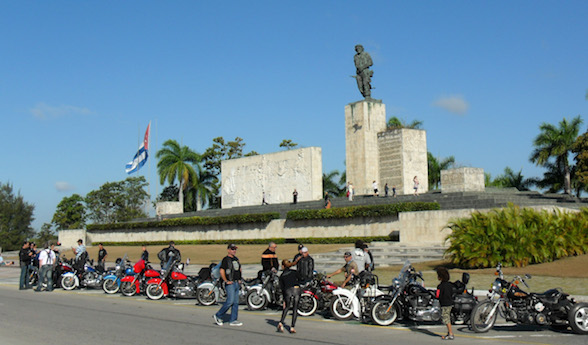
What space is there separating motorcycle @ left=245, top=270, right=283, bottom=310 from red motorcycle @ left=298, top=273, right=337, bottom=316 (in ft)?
3.52

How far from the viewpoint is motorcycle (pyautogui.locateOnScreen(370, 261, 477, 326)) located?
379 inches

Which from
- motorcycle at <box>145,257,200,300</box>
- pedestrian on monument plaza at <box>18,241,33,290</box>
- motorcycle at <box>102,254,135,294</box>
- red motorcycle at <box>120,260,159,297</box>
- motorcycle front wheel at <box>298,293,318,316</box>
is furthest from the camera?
pedestrian on monument plaza at <box>18,241,33,290</box>

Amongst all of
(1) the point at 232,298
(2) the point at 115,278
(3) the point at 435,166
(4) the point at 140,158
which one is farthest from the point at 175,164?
(1) the point at 232,298

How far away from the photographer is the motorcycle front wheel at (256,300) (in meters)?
12.9

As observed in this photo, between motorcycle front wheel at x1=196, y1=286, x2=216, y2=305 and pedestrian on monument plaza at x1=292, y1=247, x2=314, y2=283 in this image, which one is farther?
motorcycle front wheel at x1=196, y1=286, x2=216, y2=305

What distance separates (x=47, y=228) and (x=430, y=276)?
6381 cm

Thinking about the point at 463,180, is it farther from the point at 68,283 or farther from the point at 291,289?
the point at 291,289

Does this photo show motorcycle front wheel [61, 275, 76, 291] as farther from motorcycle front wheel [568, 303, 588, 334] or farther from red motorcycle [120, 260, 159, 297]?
motorcycle front wheel [568, 303, 588, 334]

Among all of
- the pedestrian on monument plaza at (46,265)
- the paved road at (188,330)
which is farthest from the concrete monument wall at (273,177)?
the paved road at (188,330)

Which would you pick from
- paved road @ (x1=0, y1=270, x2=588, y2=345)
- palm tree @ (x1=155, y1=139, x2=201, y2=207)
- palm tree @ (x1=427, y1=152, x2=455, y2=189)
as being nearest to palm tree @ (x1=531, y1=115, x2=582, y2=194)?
palm tree @ (x1=427, y1=152, x2=455, y2=189)

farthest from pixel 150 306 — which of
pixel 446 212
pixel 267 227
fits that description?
pixel 267 227

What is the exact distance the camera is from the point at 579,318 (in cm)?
916

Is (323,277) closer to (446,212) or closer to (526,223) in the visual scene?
(526,223)

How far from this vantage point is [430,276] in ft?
56.8
